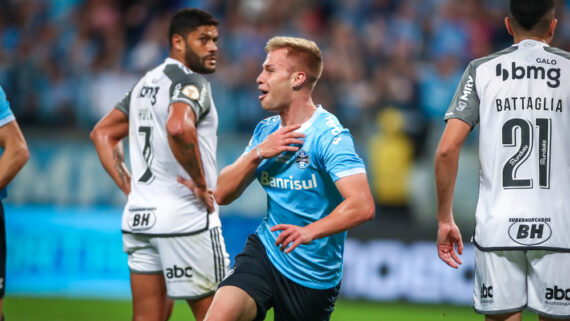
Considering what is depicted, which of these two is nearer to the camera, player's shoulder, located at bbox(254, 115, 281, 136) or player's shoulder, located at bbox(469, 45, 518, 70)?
player's shoulder, located at bbox(469, 45, 518, 70)

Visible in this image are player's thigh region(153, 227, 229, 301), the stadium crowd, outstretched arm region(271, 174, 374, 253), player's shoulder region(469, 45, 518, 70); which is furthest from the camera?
the stadium crowd

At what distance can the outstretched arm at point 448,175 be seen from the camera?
460 cm

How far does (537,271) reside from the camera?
4.46m

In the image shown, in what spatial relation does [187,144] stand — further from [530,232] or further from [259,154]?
[530,232]

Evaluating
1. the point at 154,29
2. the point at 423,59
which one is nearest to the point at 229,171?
the point at 423,59

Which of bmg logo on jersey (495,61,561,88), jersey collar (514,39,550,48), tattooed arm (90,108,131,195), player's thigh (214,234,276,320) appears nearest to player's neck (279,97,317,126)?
player's thigh (214,234,276,320)

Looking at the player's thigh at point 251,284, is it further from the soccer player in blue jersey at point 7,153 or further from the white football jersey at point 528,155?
the soccer player in blue jersey at point 7,153

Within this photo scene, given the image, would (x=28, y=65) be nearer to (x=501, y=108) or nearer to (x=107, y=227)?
(x=107, y=227)

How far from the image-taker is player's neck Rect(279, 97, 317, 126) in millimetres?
4969

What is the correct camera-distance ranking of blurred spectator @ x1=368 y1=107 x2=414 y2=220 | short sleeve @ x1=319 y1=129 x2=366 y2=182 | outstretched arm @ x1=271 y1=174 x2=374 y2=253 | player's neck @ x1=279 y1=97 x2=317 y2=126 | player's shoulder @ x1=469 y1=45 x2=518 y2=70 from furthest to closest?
blurred spectator @ x1=368 y1=107 x2=414 y2=220 < player's neck @ x1=279 y1=97 x2=317 y2=126 < player's shoulder @ x1=469 y1=45 x2=518 y2=70 < short sleeve @ x1=319 y1=129 x2=366 y2=182 < outstretched arm @ x1=271 y1=174 x2=374 y2=253

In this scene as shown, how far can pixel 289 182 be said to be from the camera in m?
4.84

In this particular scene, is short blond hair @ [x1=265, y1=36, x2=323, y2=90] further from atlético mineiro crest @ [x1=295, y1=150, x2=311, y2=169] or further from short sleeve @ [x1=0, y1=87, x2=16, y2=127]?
short sleeve @ [x1=0, y1=87, x2=16, y2=127]

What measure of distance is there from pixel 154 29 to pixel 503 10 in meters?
5.64

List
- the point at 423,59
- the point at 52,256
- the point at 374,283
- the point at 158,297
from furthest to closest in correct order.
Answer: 1. the point at 423,59
2. the point at 52,256
3. the point at 374,283
4. the point at 158,297
